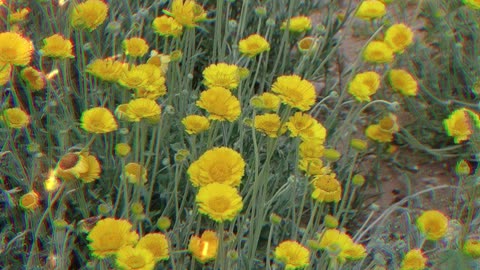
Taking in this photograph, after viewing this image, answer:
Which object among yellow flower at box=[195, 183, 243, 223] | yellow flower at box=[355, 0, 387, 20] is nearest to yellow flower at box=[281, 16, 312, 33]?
yellow flower at box=[355, 0, 387, 20]

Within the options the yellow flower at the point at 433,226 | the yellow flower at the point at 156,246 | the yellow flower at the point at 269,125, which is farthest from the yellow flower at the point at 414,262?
the yellow flower at the point at 156,246

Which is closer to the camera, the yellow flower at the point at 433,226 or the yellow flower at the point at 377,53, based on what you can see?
the yellow flower at the point at 433,226

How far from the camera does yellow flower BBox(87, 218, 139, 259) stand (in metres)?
1.47

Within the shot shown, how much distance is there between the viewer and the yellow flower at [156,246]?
1.53m

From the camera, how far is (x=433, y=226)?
1792 millimetres

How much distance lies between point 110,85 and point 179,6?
0.26 metres

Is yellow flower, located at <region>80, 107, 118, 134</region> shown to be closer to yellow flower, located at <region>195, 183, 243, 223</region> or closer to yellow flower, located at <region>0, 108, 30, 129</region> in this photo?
yellow flower, located at <region>0, 108, 30, 129</region>

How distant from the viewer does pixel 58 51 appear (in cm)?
187

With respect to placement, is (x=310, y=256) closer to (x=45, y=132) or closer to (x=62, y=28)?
(x=45, y=132)

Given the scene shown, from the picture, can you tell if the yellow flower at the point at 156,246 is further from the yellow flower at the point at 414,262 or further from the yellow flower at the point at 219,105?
the yellow flower at the point at 414,262

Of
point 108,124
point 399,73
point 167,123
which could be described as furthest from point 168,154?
point 399,73

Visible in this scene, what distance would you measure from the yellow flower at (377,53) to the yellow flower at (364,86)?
10cm

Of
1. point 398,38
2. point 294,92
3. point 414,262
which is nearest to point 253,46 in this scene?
point 294,92

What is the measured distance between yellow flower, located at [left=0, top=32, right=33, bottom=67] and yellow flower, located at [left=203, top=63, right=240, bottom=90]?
0.39 m
